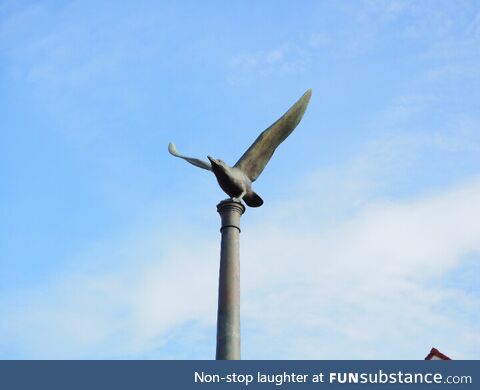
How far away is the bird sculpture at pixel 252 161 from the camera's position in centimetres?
1447

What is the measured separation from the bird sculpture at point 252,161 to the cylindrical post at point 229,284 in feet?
1.29

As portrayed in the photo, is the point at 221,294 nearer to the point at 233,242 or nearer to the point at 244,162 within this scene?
the point at 233,242

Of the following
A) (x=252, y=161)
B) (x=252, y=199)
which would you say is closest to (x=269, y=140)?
(x=252, y=161)

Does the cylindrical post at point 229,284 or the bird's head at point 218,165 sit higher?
the bird's head at point 218,165

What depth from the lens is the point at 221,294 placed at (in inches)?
508

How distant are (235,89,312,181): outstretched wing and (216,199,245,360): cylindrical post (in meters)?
1.39

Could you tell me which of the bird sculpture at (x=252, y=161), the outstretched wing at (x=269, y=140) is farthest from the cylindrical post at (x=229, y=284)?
the outstretched wing at (x=269, y=140)

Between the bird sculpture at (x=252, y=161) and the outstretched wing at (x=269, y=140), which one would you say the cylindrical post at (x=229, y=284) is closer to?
the bird sculpture at (x=252, y=161)

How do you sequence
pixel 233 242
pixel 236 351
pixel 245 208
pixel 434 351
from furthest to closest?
pixel 434 351
pixel 245 208
pixel 233 242
pixel 236 351

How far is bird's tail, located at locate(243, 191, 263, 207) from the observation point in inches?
583

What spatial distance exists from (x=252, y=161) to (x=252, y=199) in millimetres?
955

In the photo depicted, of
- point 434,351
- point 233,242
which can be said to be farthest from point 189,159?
point 434,351

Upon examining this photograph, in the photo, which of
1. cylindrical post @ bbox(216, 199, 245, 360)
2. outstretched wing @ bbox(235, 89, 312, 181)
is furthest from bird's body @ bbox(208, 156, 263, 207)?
outstretched wing @ bbox(235, 89, 312, 181)
